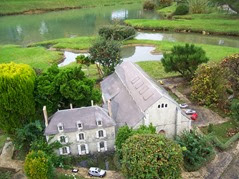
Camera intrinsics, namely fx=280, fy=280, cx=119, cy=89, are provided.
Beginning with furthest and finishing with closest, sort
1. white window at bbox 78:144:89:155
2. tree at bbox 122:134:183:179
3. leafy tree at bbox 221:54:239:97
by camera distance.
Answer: leafy tree at bbox 221:54:239:97
white window at bbox 78:144:89:155
tree at bbox 122:134:183:179

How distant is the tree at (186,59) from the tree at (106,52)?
8.18 metres

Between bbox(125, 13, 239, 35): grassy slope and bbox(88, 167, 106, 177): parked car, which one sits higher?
bbox(125, 13, 239, 35): grassy slope

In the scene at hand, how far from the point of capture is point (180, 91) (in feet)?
139

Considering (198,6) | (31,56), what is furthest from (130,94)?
(198,6)

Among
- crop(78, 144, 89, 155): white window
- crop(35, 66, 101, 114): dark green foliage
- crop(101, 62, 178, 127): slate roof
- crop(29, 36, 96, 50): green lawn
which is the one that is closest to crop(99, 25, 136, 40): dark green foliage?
crop(29, 36, 96, 50): green lawn

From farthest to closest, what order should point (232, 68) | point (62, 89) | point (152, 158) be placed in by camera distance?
1. point (232, 68)
2. point (62, 89)
3. point (152, 158)

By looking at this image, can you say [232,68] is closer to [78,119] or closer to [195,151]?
[195,151]

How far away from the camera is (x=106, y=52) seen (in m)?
45.0

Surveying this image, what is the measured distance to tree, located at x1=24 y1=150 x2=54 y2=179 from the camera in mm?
23000

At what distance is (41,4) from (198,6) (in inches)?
2550

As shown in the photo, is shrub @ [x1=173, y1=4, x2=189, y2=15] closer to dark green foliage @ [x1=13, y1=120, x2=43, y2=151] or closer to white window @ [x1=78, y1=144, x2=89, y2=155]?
white window @ [x1=78, y1=144, x2=89, y2=155]

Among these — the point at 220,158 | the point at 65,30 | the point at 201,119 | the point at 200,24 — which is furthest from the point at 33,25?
the point at 220,158

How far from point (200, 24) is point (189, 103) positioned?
4885 cm

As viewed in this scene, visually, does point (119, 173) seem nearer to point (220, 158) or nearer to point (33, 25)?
point (220, 158)
